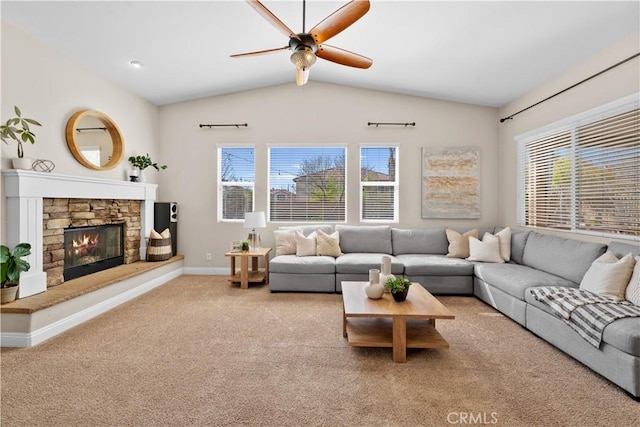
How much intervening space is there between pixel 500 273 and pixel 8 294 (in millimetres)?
4912

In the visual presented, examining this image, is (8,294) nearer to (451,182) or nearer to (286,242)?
(286,242)

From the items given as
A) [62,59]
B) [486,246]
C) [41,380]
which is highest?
[62,59]

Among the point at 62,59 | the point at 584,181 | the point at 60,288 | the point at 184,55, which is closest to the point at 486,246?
the point at 584,181

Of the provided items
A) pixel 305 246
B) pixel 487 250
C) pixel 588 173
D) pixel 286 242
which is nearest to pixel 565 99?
pixel 588 173

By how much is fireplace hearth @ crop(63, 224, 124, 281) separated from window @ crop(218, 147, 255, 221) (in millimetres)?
1538

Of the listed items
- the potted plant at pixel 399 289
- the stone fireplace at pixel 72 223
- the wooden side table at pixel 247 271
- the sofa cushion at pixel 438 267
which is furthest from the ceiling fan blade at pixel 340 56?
the stone fireplace at pixel 72 223

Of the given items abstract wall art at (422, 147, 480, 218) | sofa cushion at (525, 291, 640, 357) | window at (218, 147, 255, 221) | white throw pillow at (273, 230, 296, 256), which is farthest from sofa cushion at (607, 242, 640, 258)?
window at (218, 147, 255, 221)

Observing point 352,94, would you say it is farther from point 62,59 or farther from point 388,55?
point 62,59

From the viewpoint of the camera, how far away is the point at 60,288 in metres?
3.17

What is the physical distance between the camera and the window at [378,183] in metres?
5.15

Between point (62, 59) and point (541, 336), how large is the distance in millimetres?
5664

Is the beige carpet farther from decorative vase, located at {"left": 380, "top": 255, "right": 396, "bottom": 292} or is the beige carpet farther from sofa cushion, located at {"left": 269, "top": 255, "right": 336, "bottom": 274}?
sofa cushion, located at {"left": 269, "top": 255, "right": 336, "bottom": 274}

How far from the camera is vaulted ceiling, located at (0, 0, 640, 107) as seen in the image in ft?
9.07

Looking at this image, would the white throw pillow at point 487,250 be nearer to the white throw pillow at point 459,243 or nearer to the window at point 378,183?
the white throw pillow at point 459,243
